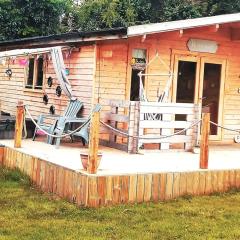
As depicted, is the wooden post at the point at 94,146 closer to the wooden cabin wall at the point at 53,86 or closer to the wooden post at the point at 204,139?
the wooden post at the point at 204,139

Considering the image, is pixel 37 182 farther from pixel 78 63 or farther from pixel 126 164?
pixel 78 63

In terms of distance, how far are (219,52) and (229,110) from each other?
1427 mm

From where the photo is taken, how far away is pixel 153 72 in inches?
456

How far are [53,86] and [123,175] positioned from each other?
604 cm

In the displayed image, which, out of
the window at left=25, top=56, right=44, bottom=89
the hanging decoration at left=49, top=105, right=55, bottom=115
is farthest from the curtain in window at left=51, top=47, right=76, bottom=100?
the window at left=25, top=56, right=44, bottom=89

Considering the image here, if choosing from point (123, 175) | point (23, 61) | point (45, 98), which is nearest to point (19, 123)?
point (123, 175)

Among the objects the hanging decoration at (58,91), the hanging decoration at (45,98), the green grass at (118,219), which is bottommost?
the green grass at (118,219)

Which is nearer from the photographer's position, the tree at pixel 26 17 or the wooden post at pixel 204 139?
the wooden post at pixel 204 139

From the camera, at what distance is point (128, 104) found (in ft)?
32.9

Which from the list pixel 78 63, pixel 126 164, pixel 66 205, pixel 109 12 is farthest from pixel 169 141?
pixel 109 12

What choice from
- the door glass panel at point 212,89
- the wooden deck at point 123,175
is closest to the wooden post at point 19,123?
A: the wooden deck at point 123,175

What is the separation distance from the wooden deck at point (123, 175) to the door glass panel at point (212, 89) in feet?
9.17

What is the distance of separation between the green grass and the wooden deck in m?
0.19

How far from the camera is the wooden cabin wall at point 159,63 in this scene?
1105 cm
